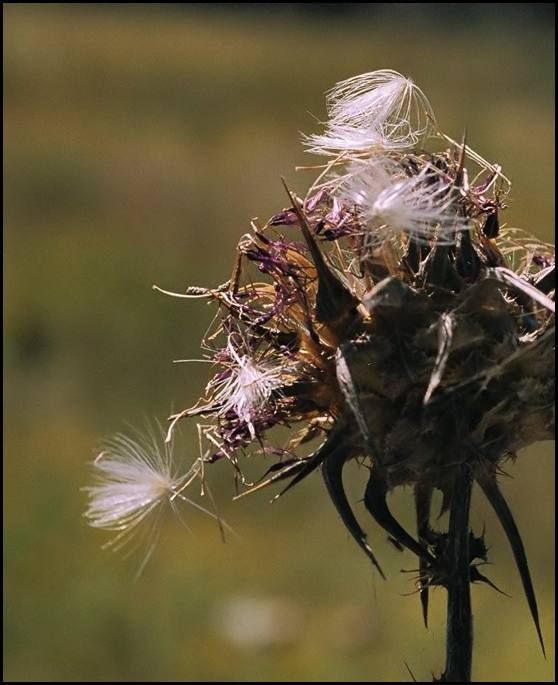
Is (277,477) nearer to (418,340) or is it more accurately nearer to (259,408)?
(259,408)

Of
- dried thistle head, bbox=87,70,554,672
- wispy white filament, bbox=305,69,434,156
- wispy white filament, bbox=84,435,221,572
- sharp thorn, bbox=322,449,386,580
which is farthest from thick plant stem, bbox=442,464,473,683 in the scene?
wispy white filament, bbox=305,69,434,156

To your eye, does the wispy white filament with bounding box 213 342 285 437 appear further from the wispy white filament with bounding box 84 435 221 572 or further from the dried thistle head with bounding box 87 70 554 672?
the wispy white filament with bounding box 84 435 221 572

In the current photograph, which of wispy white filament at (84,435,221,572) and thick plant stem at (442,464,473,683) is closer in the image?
thick plant stem at (442,464,473,683)

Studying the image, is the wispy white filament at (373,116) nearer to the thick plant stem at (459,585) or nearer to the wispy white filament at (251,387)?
the wispy white filament at (251,387)

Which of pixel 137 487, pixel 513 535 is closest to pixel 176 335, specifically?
pixel 137 487

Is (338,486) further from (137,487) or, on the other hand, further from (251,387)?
(137,487)

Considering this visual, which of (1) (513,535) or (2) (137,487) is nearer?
(1) (513,535)
